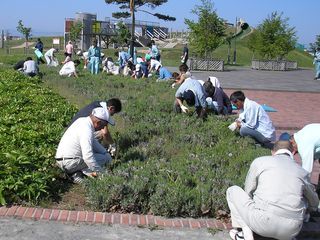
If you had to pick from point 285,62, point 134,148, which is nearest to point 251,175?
point 134,148

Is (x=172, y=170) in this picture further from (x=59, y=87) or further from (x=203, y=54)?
(x=203, y=54)

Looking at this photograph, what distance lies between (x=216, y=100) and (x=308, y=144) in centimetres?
630

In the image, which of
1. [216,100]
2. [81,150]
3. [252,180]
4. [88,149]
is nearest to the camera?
[252,180]

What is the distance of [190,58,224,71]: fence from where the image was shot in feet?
101

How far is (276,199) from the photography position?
4332 mm

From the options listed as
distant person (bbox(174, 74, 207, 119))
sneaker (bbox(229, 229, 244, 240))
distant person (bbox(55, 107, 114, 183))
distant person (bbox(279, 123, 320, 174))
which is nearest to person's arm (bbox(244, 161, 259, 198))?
sneaker (bbox(229, 229, 244, 240))

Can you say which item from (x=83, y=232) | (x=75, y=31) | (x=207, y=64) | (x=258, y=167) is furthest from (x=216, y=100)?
(x=75, y=31)

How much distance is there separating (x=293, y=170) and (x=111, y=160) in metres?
2.93

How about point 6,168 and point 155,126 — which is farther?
point 155,126

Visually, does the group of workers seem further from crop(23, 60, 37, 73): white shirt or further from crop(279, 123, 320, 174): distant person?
crop(23, 60, 37, 73): white shirt

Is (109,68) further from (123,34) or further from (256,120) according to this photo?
(123,34)

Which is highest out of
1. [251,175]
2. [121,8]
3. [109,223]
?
[121,8]

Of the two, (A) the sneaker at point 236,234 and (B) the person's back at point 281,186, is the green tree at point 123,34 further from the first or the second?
(B) the person's back at point 281,186

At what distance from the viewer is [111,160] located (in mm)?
6652
